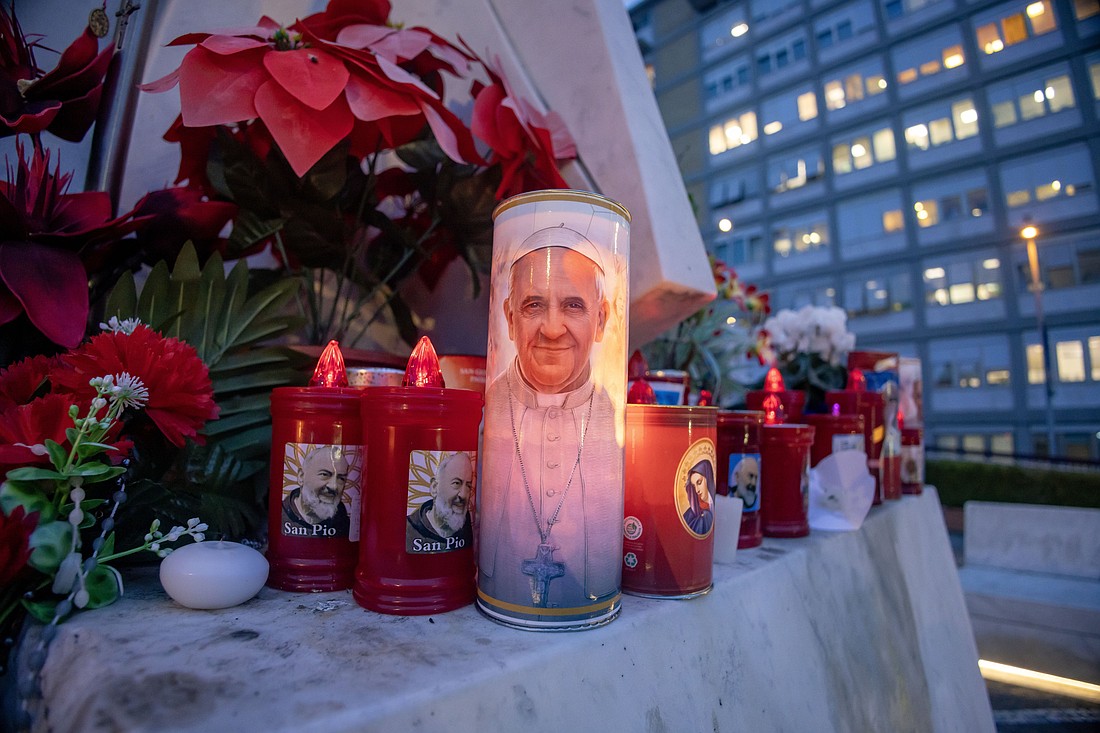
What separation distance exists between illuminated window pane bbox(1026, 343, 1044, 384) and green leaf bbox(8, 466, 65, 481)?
10922 mm

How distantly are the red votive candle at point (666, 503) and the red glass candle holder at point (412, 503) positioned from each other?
19cm

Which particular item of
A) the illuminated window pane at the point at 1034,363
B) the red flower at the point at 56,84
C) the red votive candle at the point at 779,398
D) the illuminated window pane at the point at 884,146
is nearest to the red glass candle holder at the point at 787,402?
the red votive candle at the point at 779,398

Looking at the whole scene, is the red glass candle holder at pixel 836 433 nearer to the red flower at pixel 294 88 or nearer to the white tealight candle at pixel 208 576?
the red flower at pixel 294 88

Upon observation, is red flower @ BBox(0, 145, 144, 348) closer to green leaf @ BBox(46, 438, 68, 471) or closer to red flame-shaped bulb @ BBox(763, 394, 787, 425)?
green leaf @ BBox(46, 438, 68, 471)

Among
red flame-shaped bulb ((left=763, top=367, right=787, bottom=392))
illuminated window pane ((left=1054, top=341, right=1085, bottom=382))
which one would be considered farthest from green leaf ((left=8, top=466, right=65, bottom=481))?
illuminated window pane ((left=1054, top=341, right=1085, bottom=382))

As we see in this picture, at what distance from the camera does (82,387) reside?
0.49 meters

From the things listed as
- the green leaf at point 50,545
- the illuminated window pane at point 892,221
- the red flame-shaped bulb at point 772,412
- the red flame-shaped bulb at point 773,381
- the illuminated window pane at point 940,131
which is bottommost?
the green leaf at point 50,545

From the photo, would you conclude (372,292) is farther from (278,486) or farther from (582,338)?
(582,338)

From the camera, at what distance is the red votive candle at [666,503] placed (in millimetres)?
592

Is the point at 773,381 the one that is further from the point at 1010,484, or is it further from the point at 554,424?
the point at 1010,484

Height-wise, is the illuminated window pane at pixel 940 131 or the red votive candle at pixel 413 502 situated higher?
the illuminated window pane at pixel 940 131

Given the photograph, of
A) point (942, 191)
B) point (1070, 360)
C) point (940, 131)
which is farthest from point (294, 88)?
point (940, 131)

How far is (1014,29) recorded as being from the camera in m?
8.70

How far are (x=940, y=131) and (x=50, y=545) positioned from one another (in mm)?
11844
